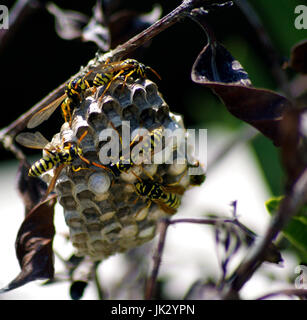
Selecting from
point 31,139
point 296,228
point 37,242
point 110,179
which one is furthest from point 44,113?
point 296,228

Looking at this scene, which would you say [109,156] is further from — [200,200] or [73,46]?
[73,46]

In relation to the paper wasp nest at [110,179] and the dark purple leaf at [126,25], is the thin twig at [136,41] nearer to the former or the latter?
the paper wasp nest at [110,179]

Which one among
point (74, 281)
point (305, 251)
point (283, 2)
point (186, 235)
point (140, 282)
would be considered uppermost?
point (283, 2)

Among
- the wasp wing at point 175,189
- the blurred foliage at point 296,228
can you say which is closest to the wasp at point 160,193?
the wasp wing at point 175,189

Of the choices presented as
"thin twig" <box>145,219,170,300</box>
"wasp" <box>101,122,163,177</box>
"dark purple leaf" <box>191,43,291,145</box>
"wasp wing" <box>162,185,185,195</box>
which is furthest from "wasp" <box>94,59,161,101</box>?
"thin twig" <box>145,219,170,300</box>

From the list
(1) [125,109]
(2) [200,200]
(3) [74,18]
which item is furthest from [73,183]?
(2) [200,200]

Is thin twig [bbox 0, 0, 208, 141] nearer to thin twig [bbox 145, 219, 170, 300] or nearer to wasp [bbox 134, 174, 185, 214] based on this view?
wasp [bbox 134, 174, 185, 214]
